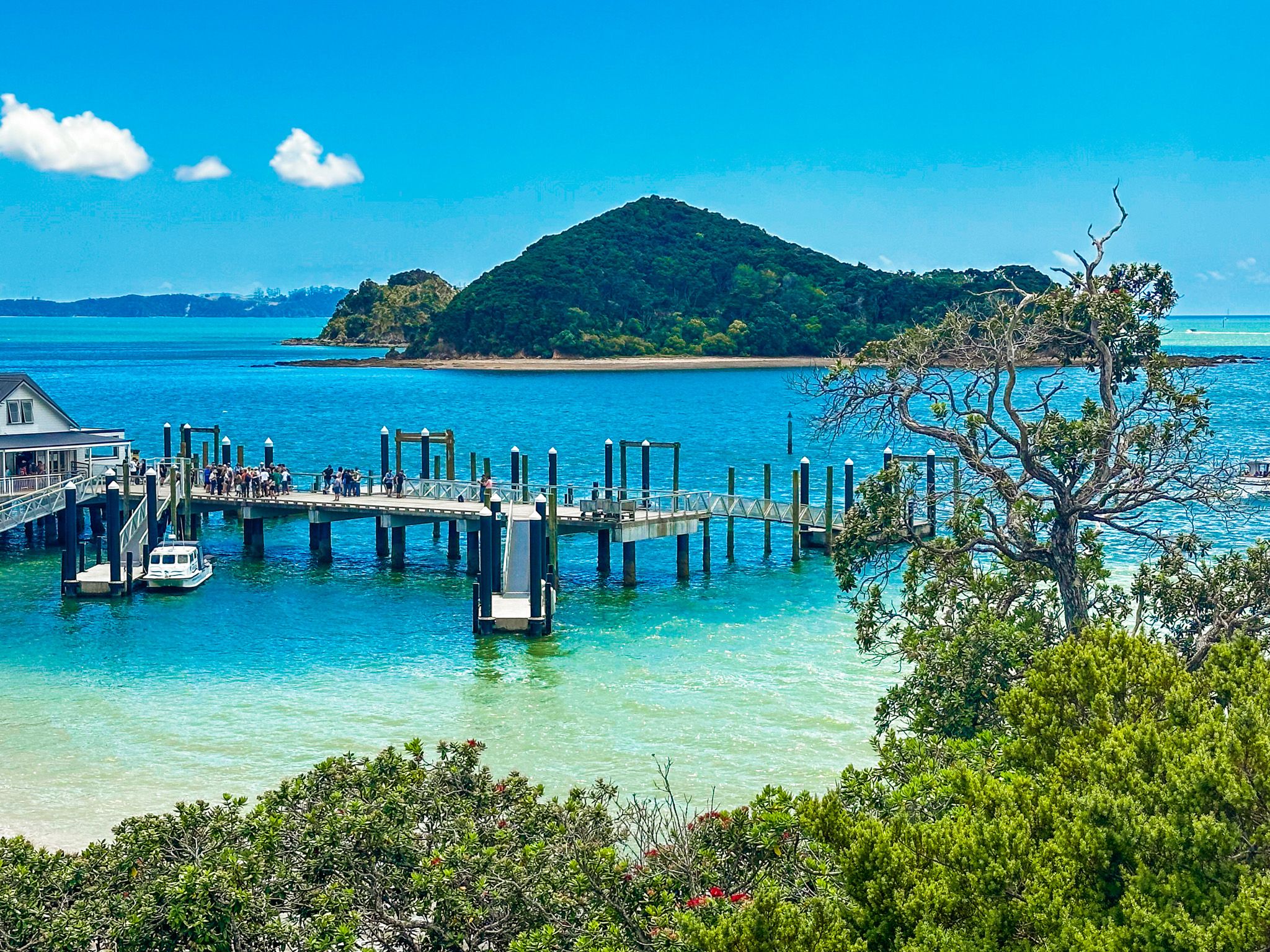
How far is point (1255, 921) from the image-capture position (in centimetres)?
808

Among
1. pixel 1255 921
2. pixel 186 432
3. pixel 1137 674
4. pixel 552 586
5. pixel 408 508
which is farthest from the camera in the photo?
pixel 186 432

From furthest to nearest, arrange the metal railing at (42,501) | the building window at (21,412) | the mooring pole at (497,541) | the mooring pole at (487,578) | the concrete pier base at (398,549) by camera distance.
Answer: the building window at (21,412) → the concrete pier base at (398,549) → the metal railing at (42,501) → the mooring pole at (497,541) → the mooring pole at (487,578)

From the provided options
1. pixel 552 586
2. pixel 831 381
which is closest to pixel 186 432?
pixel 552 586

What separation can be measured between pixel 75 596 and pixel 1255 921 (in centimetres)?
3458

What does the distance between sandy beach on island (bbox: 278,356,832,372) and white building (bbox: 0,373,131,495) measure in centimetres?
13364

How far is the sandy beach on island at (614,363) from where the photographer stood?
7156 inches

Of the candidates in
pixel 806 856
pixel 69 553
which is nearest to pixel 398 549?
pixel 69 553

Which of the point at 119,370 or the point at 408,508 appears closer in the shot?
the point at 408,508

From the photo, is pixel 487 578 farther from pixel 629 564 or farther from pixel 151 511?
pixel 151 511

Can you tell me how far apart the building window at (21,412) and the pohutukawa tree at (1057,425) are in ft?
111

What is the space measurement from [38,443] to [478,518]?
49.4 ft

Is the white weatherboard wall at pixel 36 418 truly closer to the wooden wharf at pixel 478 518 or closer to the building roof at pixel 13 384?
the building roof at pixel 13 384

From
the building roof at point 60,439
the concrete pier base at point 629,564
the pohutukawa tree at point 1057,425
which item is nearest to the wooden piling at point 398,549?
the concrete pier base at point 629,564

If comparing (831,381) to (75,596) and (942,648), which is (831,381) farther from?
(75,596)
